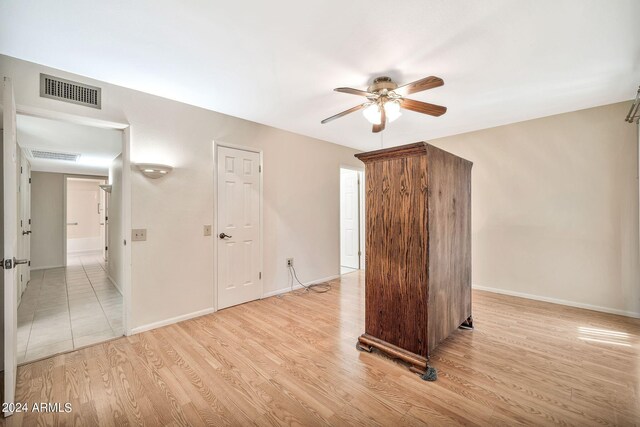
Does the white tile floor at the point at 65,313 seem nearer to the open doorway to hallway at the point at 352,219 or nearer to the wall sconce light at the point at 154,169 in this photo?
the wall sconce light at the point at 154,169

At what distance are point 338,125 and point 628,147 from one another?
11.4 ft

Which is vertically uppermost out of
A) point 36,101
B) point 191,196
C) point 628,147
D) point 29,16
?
point 29,16

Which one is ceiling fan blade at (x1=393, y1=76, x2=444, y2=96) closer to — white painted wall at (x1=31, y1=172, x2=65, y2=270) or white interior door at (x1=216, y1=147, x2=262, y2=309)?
white interior door at (x1=216, y1=147, x2=262, y2=309)

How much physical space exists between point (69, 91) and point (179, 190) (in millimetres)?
1220

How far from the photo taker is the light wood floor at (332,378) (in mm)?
1582

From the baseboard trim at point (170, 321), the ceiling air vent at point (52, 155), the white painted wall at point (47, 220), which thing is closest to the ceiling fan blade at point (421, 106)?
the baseboard trim at point (170, 321)

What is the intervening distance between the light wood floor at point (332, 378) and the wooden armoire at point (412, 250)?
0.26 metres

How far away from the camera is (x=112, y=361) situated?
2.15 metres

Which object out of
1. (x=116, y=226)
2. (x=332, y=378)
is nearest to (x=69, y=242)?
(x=116, y=226)

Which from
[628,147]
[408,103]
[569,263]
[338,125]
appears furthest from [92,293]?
[628,147]

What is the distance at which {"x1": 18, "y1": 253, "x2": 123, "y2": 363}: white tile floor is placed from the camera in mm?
2453

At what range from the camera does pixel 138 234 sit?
2660 millimetres

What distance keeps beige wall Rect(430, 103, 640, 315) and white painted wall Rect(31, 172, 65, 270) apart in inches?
345

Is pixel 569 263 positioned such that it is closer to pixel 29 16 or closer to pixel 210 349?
pixel 210 349
